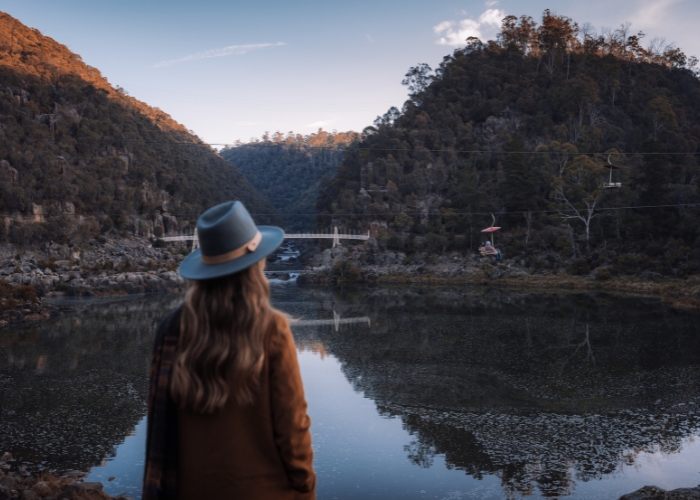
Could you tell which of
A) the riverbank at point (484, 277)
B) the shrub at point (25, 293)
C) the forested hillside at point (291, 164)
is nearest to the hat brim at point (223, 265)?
the riverbank at point (484, 277)

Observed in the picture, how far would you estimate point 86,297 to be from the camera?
83.0ft

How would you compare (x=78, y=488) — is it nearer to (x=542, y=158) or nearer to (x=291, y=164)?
(x=542, y=158)

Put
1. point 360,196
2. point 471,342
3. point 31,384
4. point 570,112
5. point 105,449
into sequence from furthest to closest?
point 570,112
point 360,196
point 471,342
point 31,384
point 105,449

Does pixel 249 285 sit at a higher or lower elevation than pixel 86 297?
higher

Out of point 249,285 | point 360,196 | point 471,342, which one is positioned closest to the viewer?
point 249,285

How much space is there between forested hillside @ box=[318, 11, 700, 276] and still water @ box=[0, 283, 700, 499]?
39.2 ft

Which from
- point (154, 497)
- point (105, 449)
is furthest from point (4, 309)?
point (154, 497)

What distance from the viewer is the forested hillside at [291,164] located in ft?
252

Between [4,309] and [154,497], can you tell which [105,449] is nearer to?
[154,497]

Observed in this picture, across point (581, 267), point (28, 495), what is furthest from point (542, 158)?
point (28, 495)

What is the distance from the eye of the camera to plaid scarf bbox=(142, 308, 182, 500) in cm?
137

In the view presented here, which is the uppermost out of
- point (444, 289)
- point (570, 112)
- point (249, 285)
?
point (570, 112)

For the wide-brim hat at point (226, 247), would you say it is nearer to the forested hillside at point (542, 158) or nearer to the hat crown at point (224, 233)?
the hat crown at point (224, 233)

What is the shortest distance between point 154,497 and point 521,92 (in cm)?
5104
